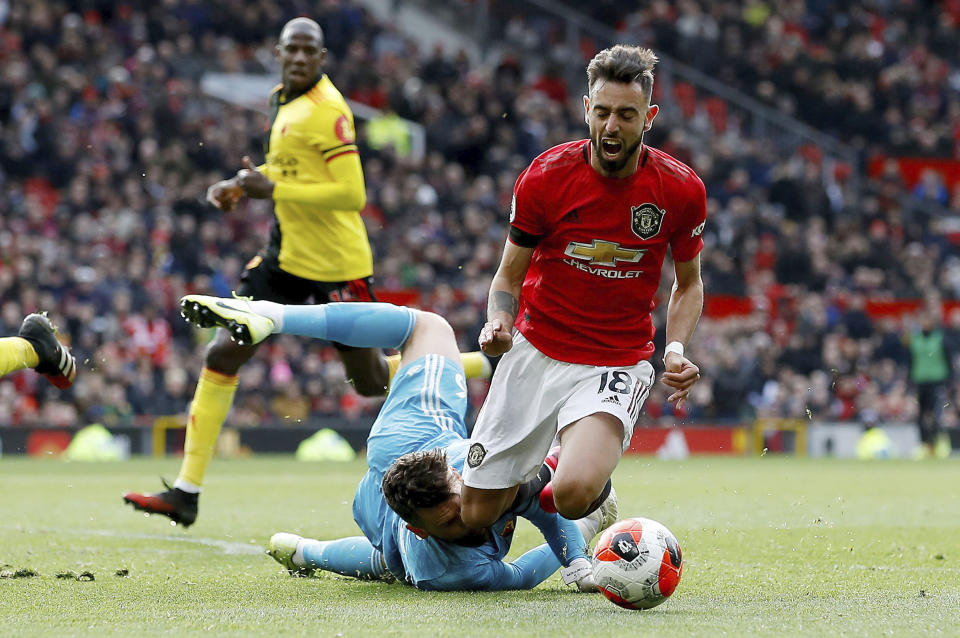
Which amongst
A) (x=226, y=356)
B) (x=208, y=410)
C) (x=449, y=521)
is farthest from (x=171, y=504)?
(x=449, y=521)

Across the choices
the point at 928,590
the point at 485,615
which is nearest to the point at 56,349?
the point at 485,615

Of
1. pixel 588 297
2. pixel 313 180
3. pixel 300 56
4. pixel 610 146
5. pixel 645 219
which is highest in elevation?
pixel 300 56

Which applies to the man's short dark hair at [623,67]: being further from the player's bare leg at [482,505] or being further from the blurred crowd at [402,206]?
the blurred crowd at [402,206]

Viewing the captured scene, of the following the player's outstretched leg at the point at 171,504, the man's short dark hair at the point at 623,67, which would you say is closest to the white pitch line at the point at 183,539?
the player's outstretched leg at the point at 171,504

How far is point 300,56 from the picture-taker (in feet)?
27.1

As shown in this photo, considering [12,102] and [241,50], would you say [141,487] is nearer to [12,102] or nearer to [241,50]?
[12,102]

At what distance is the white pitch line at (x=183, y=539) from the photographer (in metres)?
7.21

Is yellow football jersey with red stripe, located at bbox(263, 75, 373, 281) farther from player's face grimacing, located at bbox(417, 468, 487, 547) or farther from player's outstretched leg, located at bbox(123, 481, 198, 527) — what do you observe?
player's face grimacing, located at bbox(417, 468, 487, 547)

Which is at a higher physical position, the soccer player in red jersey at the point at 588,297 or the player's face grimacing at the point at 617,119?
the player's face grimacing at the point at 617,119

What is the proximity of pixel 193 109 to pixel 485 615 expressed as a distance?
1631cm

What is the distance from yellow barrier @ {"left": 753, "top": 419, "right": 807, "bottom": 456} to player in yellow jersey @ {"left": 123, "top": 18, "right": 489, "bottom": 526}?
1118 centimetres

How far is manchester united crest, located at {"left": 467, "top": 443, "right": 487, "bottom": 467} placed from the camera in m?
5.56

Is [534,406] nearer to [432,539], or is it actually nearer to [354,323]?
[432,539]

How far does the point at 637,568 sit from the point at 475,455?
85 centimetres
